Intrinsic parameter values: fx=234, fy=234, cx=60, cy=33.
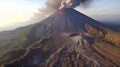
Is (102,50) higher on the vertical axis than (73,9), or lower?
lower

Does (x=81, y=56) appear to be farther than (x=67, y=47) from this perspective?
No

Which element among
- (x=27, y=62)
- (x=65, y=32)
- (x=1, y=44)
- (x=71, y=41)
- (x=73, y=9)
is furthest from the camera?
(x=73, y=9)

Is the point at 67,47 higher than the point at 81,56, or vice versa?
the point at 67,47

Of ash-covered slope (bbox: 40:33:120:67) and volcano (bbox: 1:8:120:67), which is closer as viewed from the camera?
ash-covered slope (bbox: 40:33:120:67)

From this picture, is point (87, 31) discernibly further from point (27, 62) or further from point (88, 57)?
point (27, 62)

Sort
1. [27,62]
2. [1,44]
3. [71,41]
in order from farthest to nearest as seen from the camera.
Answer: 1. [1,44]
2. [71,41]
3. [27,62]

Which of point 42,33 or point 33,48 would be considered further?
point 42,33

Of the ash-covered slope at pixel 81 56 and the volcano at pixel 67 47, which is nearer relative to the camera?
the ash-covered slope at pixel 81 56

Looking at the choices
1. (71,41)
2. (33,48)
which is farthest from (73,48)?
(33,48)
